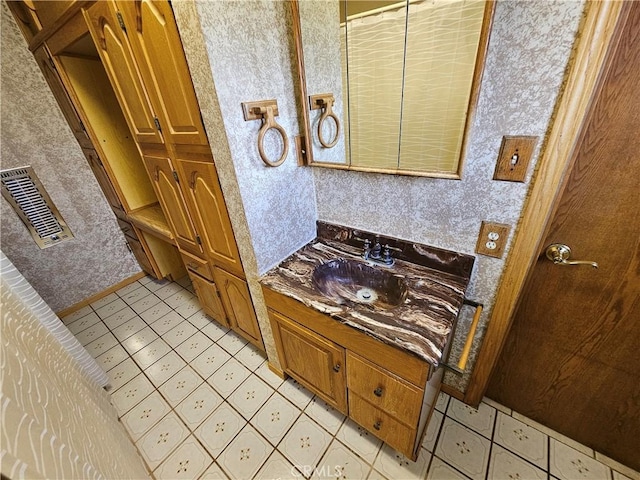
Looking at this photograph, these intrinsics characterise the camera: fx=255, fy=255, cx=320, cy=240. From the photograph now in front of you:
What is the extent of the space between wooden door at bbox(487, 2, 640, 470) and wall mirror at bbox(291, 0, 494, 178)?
1.12 feet

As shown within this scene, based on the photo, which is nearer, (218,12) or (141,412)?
(218,12)

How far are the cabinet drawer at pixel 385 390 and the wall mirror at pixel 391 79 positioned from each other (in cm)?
76

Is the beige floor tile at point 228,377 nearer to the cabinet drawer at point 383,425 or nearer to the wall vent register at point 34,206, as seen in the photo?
the cabinet drawer at point 383,425

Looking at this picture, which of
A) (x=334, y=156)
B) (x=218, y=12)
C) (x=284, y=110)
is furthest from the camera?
(x=334, y=156)

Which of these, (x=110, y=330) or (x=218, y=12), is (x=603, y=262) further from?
(x=110, y=330)

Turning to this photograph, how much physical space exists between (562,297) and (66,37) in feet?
8.86

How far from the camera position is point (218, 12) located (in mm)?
814

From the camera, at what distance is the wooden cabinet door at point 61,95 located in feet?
5.44

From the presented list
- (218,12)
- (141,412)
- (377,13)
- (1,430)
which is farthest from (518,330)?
(141,412)

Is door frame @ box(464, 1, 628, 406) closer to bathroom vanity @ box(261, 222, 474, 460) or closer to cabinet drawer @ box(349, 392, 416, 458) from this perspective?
bathroom vanity @ box(261, 222, 474, 460)

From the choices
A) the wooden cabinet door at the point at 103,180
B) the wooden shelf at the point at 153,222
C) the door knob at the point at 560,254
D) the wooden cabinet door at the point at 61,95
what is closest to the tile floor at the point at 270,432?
the wooden shelf at the point at 153,222

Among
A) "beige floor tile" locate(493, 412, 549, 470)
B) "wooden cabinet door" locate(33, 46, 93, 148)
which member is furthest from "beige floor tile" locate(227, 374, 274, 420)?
"wooden cabinet door" locate(33, 46, 93, 148)

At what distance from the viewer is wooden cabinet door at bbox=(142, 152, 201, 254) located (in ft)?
4.48

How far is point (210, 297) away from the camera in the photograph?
5.80ft
